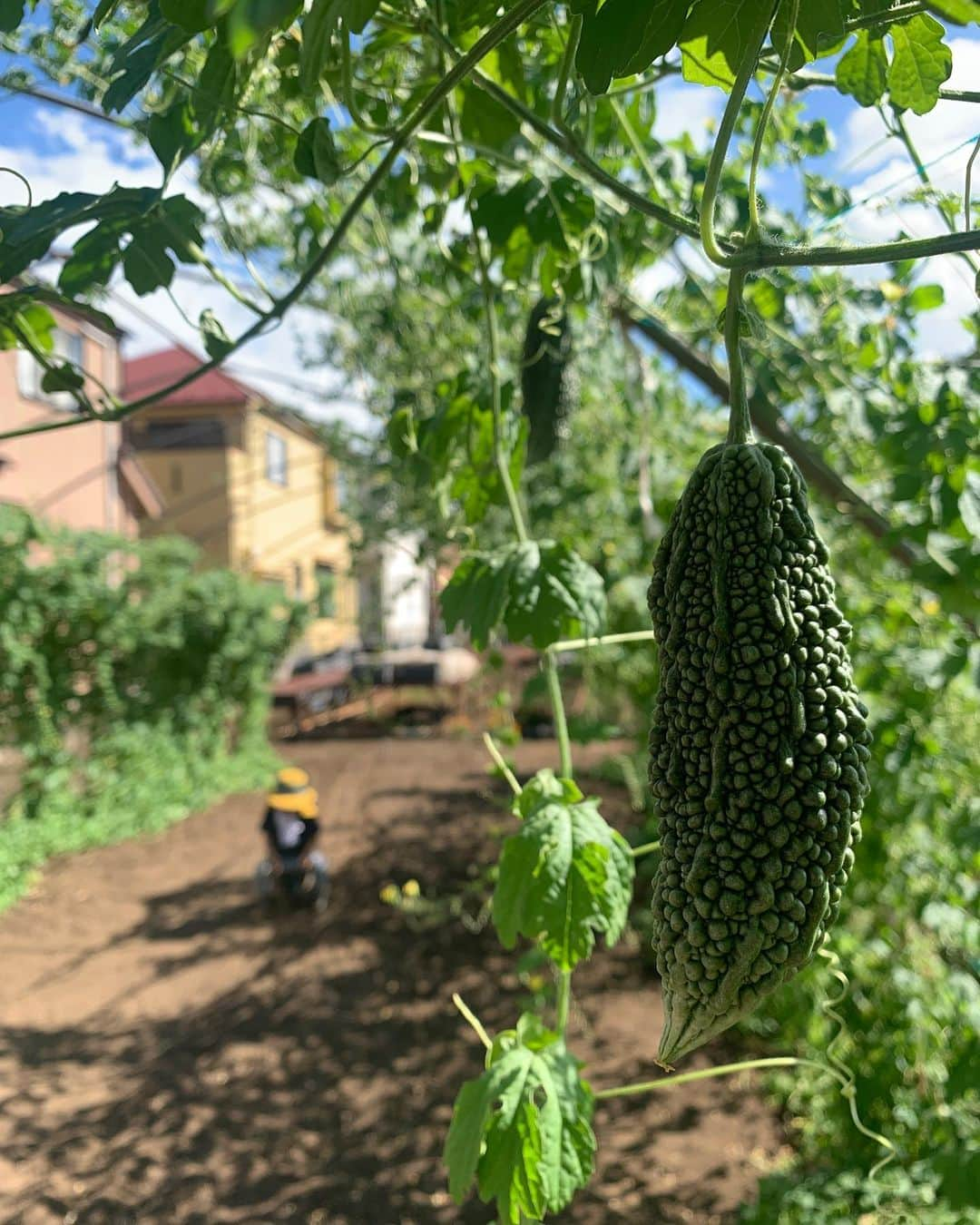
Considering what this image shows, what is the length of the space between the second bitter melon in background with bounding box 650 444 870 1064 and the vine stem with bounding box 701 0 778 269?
184 mm

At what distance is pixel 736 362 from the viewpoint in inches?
30.8

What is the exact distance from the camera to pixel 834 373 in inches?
105

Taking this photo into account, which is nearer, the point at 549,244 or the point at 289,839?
the point at 549,244

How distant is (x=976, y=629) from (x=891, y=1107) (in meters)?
1.44

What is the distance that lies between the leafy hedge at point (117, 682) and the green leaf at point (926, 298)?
534 centimetres

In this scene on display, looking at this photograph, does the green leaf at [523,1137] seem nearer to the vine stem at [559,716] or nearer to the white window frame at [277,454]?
the vine stem at [559,716]

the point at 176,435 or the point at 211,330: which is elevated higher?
the point at 176,435

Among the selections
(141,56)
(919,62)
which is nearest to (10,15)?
(141,56)

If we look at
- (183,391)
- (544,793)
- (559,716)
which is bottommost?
(544,793)

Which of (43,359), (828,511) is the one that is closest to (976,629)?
(828,511)

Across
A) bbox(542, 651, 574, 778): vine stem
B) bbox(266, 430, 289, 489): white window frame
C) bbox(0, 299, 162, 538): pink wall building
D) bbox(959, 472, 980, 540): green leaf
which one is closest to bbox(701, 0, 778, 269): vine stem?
bbox(542, 651, 574, 778): vine stem

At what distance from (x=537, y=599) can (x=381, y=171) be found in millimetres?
646

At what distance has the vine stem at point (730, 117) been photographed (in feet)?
2.40

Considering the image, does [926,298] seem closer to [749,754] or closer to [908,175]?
[908,175]
